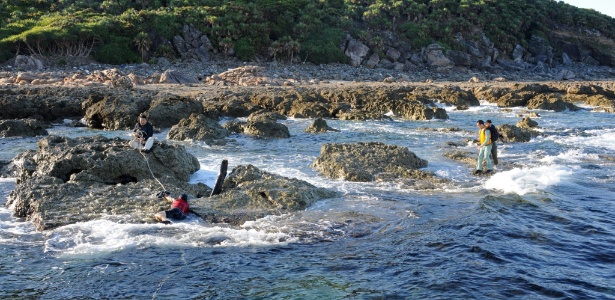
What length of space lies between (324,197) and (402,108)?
20.9m

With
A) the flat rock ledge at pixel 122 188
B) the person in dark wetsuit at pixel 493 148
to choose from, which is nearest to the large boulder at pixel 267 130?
the flat rock ledge at pixel 122 188

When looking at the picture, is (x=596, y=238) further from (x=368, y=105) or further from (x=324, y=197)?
(x=368, y=105)

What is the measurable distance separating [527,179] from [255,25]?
50.3m

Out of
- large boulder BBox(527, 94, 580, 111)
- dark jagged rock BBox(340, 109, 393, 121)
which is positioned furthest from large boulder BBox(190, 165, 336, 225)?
large boulder BBox(527, 94, 580, 111)

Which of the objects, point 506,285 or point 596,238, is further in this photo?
point 596,238

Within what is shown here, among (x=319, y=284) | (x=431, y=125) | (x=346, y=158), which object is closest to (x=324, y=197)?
(x=346, y=158)

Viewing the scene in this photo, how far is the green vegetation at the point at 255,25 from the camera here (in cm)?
5241

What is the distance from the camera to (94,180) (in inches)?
515

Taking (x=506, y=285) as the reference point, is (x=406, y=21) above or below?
above

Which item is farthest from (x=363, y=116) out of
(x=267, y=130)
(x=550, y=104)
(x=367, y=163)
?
(x=367, y=163)

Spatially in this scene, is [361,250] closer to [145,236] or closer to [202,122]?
[145,236]

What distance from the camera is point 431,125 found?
95.6ft

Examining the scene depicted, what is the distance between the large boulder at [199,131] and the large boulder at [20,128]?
5.78 meters

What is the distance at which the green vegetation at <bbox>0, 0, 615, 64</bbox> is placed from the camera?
172ft
